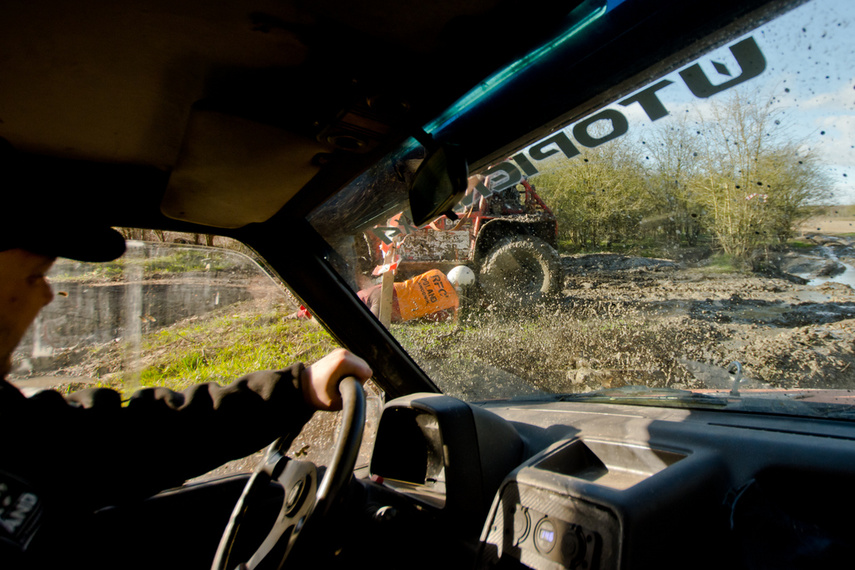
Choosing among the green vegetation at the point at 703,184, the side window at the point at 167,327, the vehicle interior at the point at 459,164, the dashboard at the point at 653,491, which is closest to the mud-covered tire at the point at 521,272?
the vehicle interior at the point at 459,164

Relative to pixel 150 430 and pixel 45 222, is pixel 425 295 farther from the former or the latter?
pixel 45 222

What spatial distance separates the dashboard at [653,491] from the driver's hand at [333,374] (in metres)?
0.40

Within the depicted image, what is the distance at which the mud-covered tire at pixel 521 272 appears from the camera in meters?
2.33

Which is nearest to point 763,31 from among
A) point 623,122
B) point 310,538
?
point 623,122

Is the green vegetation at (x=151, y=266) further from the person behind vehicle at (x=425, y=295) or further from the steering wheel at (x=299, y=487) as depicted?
the steering wheel at (x=299, y=487)

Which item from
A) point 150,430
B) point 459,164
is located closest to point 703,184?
point 459,164

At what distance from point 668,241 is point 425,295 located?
5.81ft

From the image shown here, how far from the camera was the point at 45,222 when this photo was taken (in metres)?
1.54

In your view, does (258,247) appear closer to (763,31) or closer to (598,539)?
A: (598,539)

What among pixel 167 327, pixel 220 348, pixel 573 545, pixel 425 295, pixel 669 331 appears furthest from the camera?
pixel 425 295

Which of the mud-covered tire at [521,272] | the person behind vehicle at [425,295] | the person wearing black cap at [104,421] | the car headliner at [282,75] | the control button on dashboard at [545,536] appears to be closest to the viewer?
the car headliner at [282,75]

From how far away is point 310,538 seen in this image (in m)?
1.09

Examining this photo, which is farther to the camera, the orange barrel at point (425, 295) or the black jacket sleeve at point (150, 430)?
the orange barrel at point (425, 295)

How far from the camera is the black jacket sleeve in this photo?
4.85 feet
